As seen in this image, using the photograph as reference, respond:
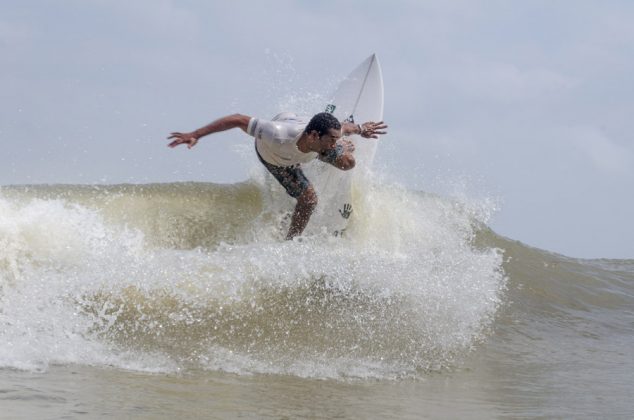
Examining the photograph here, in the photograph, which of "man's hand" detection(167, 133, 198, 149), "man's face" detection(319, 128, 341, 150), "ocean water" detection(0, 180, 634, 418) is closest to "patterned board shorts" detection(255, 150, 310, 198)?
"ocean water" detection(0, 180, 634, 418)

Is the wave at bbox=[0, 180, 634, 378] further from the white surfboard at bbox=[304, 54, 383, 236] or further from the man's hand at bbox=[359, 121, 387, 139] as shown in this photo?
the man's hand at bbox=[359, 121, 387, 139]

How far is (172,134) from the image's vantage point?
19.6ft

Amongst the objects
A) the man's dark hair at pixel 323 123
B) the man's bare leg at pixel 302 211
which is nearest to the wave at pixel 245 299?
the man's bare leg at pixel 302 211

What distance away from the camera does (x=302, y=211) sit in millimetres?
7191

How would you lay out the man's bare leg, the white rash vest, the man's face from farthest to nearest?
the man's bare leg
the white rash vest
the man's face

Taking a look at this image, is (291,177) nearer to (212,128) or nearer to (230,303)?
(212,128)

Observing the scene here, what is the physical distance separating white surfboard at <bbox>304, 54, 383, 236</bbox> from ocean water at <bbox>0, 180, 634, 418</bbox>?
8.9 inches

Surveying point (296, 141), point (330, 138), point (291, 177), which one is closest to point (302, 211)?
point (291, 177)

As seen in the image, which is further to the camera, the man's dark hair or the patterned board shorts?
the patterned board shorts

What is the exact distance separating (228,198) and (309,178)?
1.71m

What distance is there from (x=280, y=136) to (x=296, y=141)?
0.16m

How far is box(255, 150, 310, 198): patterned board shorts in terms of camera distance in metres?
6.99

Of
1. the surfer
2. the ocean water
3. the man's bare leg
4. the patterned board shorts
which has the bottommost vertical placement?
the ocean water

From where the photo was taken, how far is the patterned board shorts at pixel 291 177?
6.99 meters
